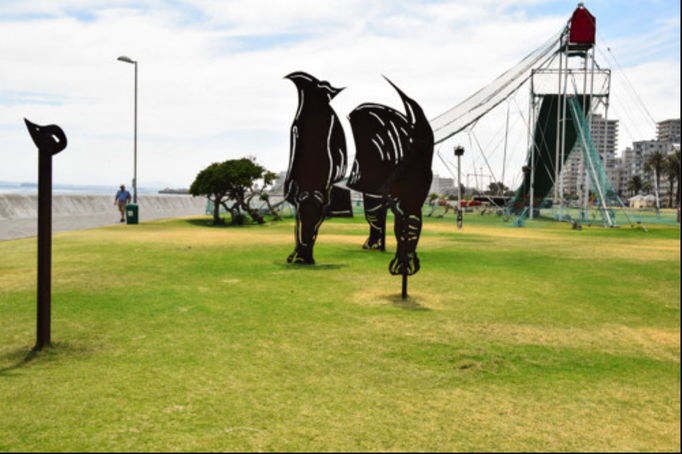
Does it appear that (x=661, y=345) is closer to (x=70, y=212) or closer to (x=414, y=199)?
(x=414, y=199)

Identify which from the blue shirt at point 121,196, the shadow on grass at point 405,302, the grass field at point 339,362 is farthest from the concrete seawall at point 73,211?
the shadow on grass at point 405,302

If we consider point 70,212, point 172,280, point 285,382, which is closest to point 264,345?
point 285,382

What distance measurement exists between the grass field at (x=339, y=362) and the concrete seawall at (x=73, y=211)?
12.6m

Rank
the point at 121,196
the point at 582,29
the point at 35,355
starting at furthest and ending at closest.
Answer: the point at 582,29
the point at 121,196
the point at 35,355

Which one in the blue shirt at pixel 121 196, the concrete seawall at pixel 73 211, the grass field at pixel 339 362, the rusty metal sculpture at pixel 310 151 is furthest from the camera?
the blue shirt at pixel 121 196

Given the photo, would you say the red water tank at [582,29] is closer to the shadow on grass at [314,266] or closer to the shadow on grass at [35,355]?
the shadow on grass at [314,266]

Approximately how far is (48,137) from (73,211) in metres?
30.3

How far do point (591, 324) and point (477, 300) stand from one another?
2029mm

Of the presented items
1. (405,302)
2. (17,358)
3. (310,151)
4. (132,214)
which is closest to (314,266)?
(310,151)

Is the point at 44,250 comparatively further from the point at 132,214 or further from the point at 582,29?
the point at 582,29

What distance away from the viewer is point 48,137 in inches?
249

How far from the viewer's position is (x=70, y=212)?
33.4 meters

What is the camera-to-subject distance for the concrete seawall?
2364 centimetres

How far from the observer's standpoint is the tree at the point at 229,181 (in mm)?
29594
